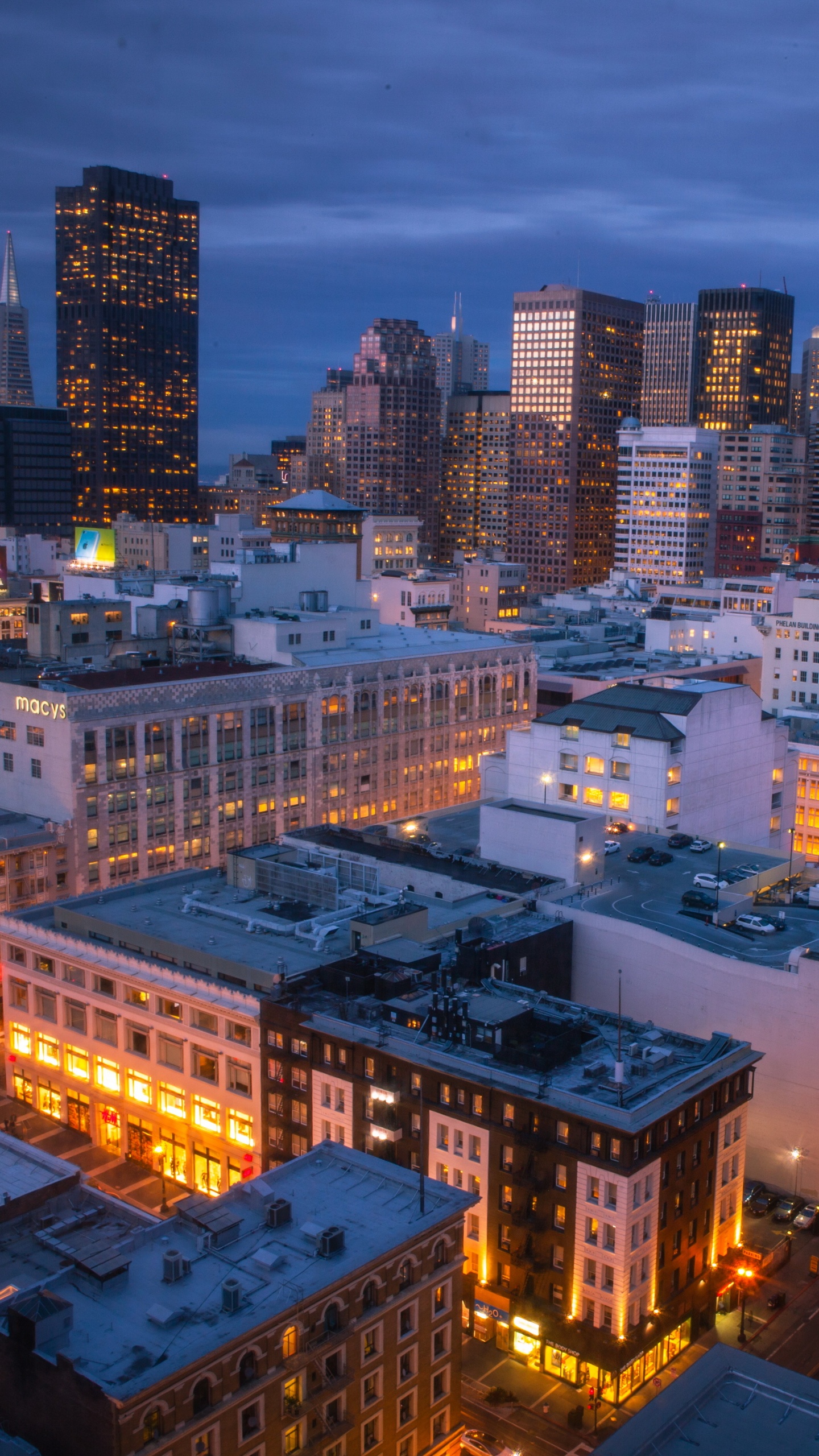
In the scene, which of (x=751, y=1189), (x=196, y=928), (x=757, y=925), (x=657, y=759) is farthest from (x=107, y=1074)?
(x=657, y=759)

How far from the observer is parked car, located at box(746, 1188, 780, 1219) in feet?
269

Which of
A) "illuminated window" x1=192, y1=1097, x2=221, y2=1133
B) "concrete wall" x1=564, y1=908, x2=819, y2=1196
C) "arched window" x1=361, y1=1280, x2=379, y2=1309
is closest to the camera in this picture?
"arched window" x1=361, y1=1280, x2=379, y2=1309

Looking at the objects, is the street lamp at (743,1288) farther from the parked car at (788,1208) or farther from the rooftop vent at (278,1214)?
the rooftop vent at (278,1214)

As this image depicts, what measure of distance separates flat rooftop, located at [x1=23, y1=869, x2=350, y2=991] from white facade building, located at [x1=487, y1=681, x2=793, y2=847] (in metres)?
37.4

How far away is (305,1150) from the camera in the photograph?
77062mm

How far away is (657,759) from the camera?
393 ft

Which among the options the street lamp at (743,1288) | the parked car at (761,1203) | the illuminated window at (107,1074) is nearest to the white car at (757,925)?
the parked car at (761,1203)

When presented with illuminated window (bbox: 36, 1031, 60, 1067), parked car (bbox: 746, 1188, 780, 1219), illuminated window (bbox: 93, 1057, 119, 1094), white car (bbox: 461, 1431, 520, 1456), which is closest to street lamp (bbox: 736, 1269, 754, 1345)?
parked car (bbox: 746, 1188, 780, 1219)

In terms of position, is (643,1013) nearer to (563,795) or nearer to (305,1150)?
(305,1150)

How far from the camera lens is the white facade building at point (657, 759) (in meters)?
121

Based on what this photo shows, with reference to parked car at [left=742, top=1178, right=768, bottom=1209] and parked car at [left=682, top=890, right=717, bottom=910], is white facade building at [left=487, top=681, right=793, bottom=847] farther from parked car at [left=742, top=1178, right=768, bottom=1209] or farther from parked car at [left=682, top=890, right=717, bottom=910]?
parked car at [left=742, top=1178, right=768, bottom=1209]

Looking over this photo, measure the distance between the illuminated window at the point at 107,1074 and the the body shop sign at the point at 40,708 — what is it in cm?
3690

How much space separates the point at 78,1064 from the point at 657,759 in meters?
55.8

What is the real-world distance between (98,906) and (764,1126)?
47.2 m
